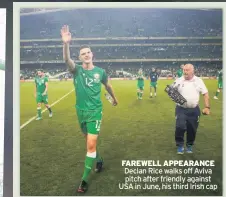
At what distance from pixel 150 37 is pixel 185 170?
1344mm

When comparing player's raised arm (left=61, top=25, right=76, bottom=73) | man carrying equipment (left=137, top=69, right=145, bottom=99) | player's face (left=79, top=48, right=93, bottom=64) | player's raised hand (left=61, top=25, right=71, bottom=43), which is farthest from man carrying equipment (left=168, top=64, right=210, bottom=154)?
player's raised hand (left=61, top=25, right=71, bottom=43)

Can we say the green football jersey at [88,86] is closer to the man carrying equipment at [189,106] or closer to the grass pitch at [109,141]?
the grass pitch at [109,141]

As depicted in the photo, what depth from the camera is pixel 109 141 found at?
3.82 m

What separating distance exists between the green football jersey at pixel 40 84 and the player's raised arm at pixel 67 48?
29 centimetres

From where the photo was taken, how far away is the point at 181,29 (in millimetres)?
3799

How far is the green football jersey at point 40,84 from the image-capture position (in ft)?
12.4

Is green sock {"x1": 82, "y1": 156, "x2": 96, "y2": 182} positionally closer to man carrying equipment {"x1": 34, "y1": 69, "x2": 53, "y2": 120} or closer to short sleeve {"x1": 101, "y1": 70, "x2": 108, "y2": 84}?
man carrying equipment {"x1": 34, "y1": 69, "x2": 53, "y2": 120}

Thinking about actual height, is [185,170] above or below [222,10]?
below

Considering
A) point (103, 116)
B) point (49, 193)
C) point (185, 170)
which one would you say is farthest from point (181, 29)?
point (49, 193)

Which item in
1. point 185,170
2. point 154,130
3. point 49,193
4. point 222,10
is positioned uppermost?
point 222,10

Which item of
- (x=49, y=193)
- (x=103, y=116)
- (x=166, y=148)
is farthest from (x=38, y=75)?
(x=166, y=148)

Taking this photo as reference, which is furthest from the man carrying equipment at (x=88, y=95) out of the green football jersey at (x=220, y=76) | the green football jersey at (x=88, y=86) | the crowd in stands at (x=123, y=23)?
the green football jersey at (x=220, y=76)

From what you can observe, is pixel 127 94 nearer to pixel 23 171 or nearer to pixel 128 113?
pixel 128 113

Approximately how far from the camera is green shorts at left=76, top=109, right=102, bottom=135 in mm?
3732
